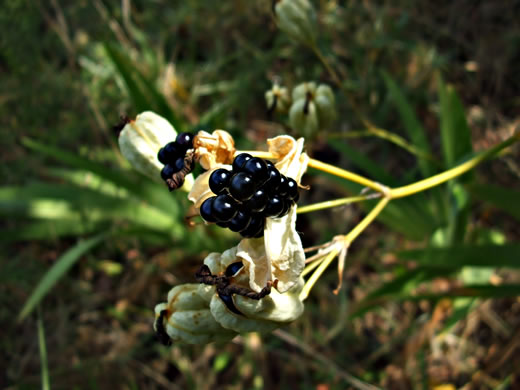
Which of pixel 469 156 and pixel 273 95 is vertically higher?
pixel 273 95

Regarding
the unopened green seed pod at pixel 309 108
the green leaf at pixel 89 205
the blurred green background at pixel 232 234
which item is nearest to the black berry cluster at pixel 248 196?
the unopened green seed pod at pixel 309 108

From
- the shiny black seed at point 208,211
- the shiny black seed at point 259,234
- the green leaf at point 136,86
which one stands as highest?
the green leaf at point 136,86

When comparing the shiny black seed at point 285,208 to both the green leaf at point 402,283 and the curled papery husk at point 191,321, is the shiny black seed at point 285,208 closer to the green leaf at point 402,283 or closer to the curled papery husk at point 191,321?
the curled papery husk at point 191,321

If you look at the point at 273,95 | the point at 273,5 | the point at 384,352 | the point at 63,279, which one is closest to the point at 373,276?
the point at 384,352

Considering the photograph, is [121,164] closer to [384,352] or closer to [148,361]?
[148,361]

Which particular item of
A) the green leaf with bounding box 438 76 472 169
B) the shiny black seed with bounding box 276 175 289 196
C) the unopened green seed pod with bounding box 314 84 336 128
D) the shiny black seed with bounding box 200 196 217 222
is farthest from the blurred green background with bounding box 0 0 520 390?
the shiny black seed with bounding box 200 196 217 222

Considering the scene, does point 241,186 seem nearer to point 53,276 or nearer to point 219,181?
point 219,181
